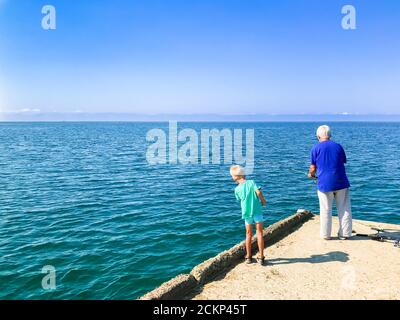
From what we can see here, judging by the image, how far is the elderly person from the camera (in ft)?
24.8

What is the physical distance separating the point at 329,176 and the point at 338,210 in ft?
3.25

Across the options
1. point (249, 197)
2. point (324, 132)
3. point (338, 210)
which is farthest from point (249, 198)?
point (338, 210)

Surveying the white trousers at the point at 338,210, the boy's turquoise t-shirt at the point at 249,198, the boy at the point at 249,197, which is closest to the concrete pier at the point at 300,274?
the white trousers at the point at 338,210

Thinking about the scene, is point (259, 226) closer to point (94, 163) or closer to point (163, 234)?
point (163, 234)

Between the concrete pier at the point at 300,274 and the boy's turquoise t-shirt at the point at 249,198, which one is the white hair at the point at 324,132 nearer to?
the boy's turquoise t-shirt at the point at 249,198

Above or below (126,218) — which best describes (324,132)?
above

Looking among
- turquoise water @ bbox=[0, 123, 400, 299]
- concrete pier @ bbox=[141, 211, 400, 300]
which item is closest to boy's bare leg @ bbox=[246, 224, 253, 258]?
concrete pier @ bbox=[141, 211, 400, 300]

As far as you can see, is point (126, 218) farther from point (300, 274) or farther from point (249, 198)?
point (300, 274)

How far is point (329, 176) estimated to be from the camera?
764 centimetres

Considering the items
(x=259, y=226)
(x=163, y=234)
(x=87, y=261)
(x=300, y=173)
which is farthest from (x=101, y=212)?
(x=300, y=173)

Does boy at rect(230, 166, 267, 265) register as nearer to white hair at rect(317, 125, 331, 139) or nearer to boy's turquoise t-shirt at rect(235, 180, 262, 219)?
boy's turquoise t-shirt at rect(235, 180, 262, 219)

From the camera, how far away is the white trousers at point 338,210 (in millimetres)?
7871

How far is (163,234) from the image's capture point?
517 inches
